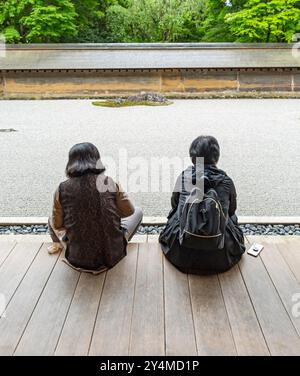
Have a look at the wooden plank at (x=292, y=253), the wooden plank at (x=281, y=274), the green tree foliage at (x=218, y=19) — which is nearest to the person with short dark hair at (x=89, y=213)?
the wooden plank at (x=281, y=274)

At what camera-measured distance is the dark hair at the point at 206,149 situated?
2072 mm

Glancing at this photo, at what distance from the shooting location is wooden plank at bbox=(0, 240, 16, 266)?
2418 mm

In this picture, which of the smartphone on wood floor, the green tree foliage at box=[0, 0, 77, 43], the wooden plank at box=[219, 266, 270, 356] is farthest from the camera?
the green tree foliage at box=[0, 0, 77, 43]

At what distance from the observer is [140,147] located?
19.5 feet

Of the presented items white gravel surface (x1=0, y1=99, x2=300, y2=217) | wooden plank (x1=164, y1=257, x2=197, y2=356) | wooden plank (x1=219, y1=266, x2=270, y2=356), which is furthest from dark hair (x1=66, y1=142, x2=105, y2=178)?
white gravel surface (x1=0, y1=99, x2=300, y2=217)

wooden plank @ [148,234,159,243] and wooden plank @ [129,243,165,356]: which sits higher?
wooden plank @ [148,234,159,243]

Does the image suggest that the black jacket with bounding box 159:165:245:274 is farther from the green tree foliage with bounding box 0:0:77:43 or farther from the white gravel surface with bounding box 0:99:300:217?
the green tree foliage with bounding box 0:0:77:43

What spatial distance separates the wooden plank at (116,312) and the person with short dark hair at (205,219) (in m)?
0.34

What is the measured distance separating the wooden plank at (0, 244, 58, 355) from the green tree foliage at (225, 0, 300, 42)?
13.3 meters

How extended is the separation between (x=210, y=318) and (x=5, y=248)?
1.59 meters
